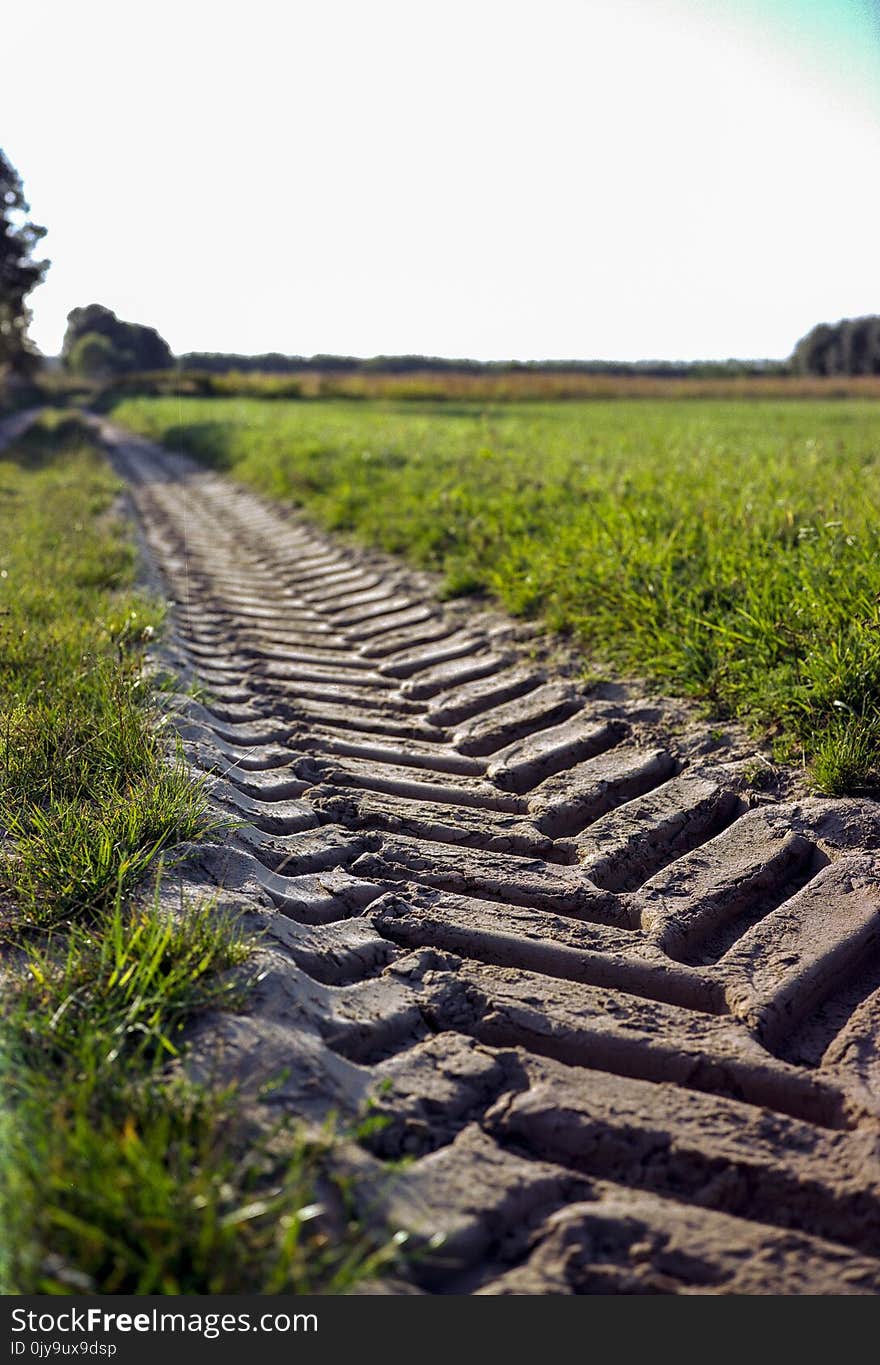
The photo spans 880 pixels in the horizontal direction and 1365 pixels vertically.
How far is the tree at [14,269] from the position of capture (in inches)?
926

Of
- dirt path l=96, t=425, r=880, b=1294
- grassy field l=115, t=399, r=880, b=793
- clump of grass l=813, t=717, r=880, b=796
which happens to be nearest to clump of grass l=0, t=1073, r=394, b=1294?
dirt path l=96, t=425, r=880, b=1294

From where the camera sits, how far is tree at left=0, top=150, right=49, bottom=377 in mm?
23522

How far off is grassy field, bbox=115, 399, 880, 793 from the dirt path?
1.10ft

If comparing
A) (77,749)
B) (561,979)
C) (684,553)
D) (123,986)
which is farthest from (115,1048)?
(684,553)

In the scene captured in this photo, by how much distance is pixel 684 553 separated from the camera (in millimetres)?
5113

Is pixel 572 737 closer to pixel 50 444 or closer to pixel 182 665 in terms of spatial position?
pixel 182 665

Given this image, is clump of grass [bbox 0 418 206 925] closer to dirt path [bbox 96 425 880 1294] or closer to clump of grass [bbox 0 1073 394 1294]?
dirt path [bbox 96 425 880 1294]

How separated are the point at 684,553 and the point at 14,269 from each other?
103 ft

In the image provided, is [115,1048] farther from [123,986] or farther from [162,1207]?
[162,1207]

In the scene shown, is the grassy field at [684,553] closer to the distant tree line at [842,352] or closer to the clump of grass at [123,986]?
the clump of grass at [123,986]

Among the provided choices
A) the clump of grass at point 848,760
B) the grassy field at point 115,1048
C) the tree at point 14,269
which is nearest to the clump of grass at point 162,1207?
the grassy field at point 115,1048

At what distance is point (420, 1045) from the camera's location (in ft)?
6.86

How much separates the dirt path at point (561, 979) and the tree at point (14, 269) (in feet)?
73.1

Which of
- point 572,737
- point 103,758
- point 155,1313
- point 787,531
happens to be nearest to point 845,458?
point 787,531
